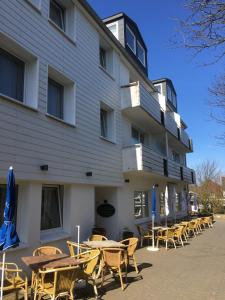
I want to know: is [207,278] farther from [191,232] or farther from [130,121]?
[191,232]

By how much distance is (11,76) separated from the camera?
799 centimetres

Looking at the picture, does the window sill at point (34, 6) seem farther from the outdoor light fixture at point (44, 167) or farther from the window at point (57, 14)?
the outdoor light fixture at point (44, 167)

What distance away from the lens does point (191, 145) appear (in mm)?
29094

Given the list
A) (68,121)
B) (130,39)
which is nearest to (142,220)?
(68,121)

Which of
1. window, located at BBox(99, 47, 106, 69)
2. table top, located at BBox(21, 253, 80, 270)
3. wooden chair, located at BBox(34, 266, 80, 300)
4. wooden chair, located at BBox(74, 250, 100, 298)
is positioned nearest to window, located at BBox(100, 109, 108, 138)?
window, located at BBox(99, 47, 106, 69)

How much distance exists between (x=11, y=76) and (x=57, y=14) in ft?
12.8

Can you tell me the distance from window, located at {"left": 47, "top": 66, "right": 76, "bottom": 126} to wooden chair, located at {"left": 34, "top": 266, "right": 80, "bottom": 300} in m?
5.21

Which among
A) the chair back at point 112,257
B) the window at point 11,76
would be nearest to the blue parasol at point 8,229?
the chair back at point 112,257

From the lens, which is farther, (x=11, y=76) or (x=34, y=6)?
(x=34, y=6)

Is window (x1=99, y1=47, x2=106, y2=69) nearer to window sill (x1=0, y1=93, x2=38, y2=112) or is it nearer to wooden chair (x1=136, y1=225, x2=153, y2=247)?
window sill (x1=0, y1=93, x2=38, y2=112)

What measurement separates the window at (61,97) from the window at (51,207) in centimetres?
221

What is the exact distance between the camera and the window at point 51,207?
8898 millimetres

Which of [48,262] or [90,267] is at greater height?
[48,262]

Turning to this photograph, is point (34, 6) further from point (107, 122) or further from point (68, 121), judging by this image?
point (107, 122)
